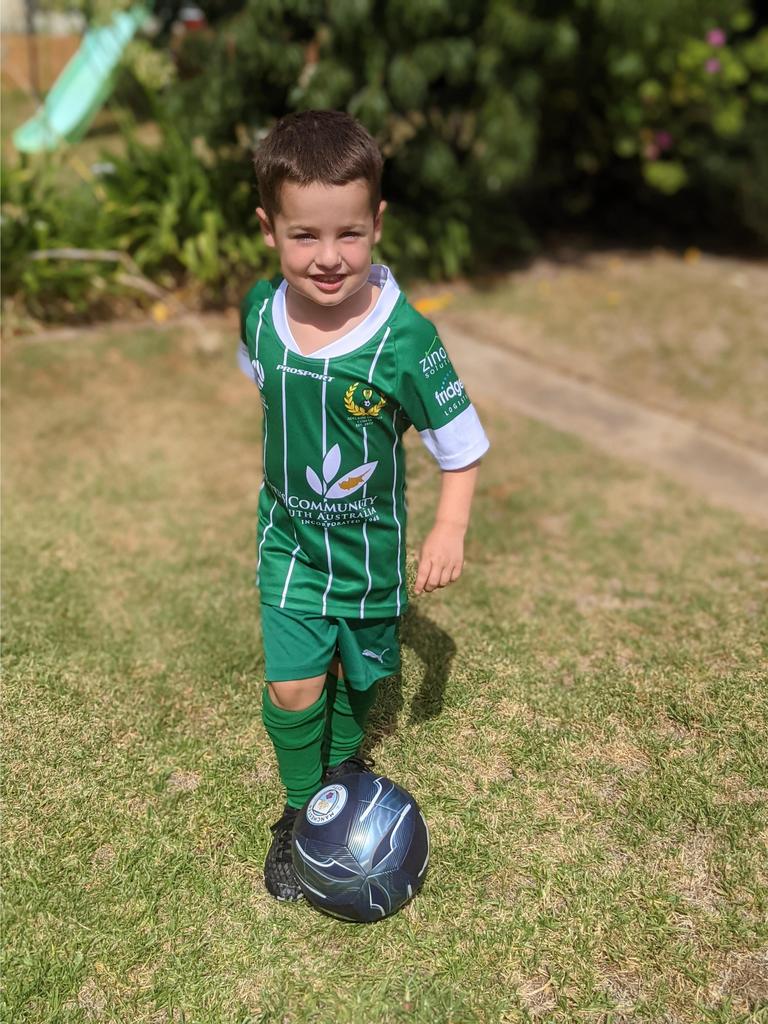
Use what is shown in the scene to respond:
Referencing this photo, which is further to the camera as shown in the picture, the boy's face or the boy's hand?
the boy's hand

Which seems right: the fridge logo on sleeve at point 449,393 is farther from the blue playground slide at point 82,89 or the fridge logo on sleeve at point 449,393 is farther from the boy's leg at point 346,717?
the blue playground slide at point 82,89

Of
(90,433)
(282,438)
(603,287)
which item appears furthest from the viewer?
(603,287)

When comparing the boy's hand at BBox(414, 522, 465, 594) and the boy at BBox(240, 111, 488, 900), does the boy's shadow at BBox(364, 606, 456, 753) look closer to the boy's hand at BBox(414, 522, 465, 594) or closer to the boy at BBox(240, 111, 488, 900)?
the boy at BBox(240, 111, 488, 900)

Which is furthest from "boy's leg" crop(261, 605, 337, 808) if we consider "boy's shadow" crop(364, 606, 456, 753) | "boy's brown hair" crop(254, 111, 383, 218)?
"boy's brown hair" crop(254, 111, 383, 218)

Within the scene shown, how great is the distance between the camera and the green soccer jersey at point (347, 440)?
7.69 feet

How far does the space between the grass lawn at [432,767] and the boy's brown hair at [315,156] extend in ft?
5.81

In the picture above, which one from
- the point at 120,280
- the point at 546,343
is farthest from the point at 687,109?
the point at 120,280

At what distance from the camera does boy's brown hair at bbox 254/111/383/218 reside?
86.6 inches

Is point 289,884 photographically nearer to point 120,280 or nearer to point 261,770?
point 261,770

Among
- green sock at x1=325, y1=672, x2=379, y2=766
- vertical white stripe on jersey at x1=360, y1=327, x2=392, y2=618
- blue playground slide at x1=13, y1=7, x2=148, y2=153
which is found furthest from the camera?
blue playground slide at x1=13, y1=7, x2=148, y2=153

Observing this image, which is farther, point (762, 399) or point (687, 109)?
point (687, 109)

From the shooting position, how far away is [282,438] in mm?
2471

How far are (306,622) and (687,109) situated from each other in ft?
23.4

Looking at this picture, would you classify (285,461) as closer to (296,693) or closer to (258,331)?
(258,331)
